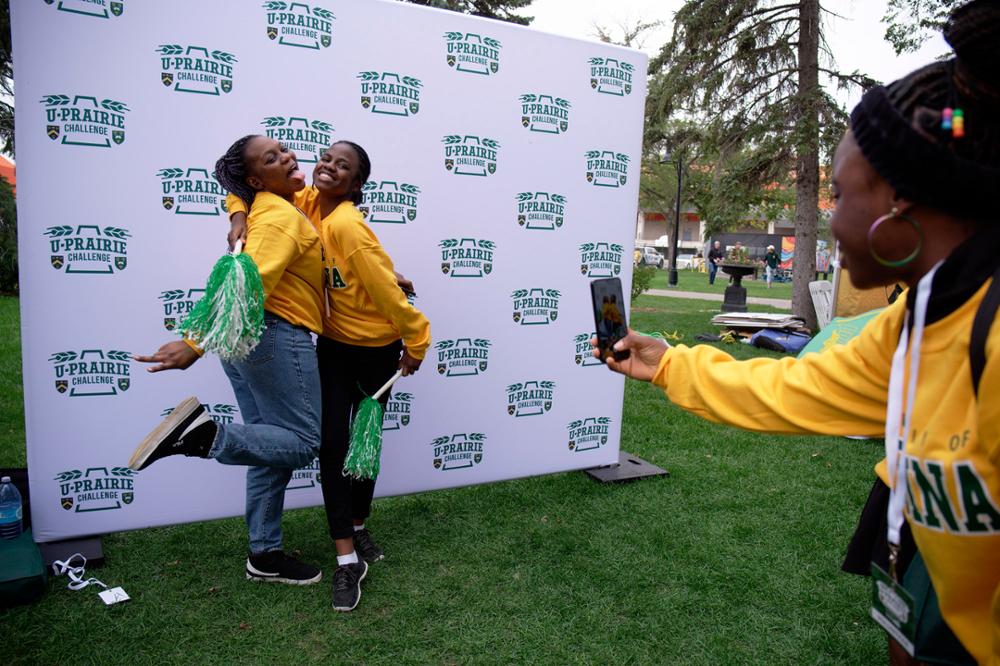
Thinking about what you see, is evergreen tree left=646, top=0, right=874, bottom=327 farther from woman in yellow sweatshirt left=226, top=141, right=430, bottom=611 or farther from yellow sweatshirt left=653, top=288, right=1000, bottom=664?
yellow sweatshirt left=653, top=288, right=1000, bottom=664

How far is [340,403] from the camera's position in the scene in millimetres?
3209

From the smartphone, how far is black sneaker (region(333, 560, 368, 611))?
5.69ft

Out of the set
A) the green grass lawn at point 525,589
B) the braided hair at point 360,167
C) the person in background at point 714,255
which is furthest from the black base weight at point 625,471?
the person in background at point 714,255

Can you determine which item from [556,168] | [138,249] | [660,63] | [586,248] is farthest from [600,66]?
[660,63]

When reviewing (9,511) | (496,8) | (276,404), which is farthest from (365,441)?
(496,8)

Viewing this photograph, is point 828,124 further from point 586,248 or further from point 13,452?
point 13,452

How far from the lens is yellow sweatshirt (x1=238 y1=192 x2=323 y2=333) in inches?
108

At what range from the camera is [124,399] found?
3348mm

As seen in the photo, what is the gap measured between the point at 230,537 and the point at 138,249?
1559 mm

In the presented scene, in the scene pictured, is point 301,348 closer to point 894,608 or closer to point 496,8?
point 894,608

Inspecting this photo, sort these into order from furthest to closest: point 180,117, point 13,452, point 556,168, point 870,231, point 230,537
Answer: point 13,452
point 556,168
point 230,537
point 180,117
point 870,231

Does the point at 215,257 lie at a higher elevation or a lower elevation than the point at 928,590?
higher

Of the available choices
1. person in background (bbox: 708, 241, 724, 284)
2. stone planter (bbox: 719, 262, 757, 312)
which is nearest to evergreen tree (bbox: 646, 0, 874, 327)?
stone planter (bbox: 719, 262, 757, 312)

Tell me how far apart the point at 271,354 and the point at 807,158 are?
1056 cm
